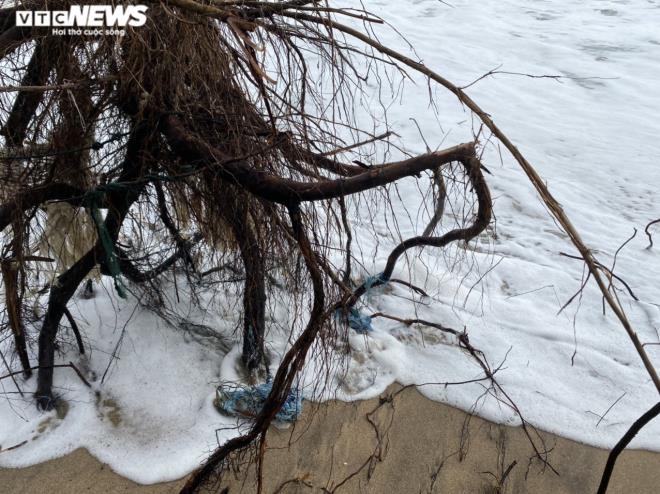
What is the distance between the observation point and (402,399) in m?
2.88

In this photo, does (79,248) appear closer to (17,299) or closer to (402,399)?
(17,299)

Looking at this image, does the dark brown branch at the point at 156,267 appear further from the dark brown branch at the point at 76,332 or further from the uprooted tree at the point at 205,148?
the dark brown branch at the point at 76,332

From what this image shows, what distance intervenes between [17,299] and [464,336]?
2.22m

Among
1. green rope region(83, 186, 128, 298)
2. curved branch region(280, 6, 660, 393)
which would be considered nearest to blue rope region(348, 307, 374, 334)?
green rope region(83, 186, 128, 298)

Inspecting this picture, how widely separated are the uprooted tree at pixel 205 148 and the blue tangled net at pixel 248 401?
48cm

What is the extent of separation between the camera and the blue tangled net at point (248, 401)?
103 inches

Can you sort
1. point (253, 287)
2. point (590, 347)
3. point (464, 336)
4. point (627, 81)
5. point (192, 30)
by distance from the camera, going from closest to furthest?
point (192, 30) < point (253, 287) < point (464, 336) < point (590, 347) < point (627, 81)

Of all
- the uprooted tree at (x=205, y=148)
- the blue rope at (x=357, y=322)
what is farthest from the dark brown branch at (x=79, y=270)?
the blue rope at (x=357, y=322)

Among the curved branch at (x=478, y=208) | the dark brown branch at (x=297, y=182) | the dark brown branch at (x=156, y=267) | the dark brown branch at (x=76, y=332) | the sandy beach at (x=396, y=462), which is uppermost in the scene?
the dark brown branch at (x=297, y=182)

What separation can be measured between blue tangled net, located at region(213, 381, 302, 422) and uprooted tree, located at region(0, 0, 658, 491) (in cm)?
48

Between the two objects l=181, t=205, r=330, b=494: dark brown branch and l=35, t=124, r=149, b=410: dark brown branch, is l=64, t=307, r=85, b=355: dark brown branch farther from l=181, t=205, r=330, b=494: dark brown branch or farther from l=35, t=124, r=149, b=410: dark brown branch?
l=181, t=205, r=330, b=494: dark brown branch

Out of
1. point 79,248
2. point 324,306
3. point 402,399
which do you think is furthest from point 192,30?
point 402,399

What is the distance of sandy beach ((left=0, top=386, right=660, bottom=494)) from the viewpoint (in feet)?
7.73

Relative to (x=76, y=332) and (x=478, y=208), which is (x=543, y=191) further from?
(x=76, y=332)
